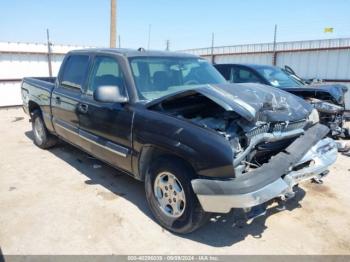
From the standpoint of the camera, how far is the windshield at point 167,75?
381cm

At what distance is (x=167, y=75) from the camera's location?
4.13 m

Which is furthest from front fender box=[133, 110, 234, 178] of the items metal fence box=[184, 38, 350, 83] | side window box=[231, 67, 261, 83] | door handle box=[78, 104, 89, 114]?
metal fence box=[184, 38, 350, 83]

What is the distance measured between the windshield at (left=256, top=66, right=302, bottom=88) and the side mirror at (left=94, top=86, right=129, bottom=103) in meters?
4.97

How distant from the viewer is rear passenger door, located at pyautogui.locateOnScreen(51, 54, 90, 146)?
15.3ft

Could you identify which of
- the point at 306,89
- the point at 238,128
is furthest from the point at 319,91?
the point at 238,128

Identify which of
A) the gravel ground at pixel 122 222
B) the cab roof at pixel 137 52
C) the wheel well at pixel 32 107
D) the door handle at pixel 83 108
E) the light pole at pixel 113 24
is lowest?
the gravel ground at pixel 122 222

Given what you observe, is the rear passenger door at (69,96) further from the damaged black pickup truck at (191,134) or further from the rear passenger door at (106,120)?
the rear passenger door at (106,120)

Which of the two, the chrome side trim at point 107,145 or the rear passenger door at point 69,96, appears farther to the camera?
the rear passenger door at point 69,96

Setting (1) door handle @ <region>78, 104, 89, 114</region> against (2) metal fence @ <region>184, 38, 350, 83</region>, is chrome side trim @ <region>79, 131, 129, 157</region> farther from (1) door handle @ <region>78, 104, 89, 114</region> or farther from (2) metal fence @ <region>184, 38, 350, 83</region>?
(2) metal fence @ <region>184, 38, 350, 83</region>

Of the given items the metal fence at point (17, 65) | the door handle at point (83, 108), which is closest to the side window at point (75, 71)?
the door handle at point (83, 108)

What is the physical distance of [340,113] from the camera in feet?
23.1

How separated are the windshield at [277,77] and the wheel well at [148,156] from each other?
196 inches

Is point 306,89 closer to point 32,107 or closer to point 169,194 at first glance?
point 169,194

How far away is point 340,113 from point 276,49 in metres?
7.47
